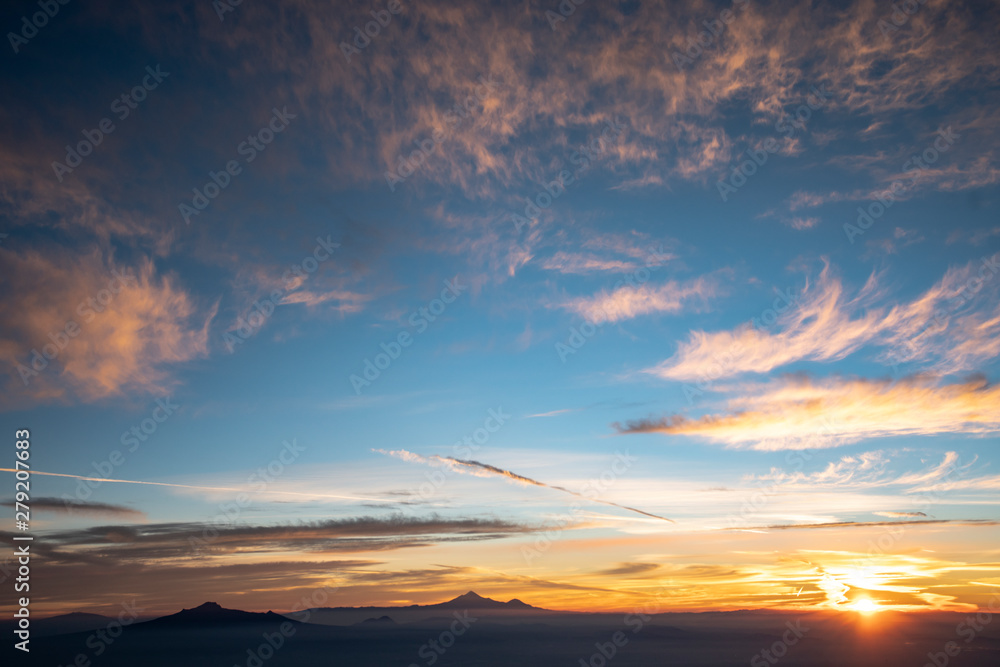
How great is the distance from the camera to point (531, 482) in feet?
215

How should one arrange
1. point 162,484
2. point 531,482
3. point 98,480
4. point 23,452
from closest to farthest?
point 23,452
point 98,480
point 162,484
point 531,482

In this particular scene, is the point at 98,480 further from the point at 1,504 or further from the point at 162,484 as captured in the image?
the point at 162,484

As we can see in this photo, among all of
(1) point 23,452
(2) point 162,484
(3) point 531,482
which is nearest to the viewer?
(1) point 23,452

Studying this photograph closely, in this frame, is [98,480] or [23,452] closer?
[23,452]

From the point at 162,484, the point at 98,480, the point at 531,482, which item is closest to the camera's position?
the point at 98,480

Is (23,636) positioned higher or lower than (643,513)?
lower

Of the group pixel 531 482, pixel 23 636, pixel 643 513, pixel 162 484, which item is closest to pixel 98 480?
pixel 23 636

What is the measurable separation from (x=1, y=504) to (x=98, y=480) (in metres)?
5.61

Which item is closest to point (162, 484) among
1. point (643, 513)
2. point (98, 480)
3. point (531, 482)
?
point (98, 480)

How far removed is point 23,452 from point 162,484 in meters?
22.2

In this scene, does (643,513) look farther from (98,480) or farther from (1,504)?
(1,504)

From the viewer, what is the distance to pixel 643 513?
6550cm

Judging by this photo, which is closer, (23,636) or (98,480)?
(23,636)

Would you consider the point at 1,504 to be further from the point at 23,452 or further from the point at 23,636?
the point at 23,636
